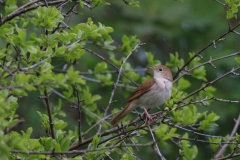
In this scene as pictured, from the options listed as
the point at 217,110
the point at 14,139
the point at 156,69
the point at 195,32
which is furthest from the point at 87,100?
the point at 195,32

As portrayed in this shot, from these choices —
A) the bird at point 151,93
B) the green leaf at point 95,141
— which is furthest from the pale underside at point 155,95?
the green leaf at point 95,141

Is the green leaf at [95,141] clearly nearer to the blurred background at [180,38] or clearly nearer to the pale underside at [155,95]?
the pale underside at [155,95]

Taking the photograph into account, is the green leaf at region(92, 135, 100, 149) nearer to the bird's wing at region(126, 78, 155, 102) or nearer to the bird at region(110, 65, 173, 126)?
the bird at region(110, 65, 173, 126)

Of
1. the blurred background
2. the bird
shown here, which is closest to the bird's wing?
the bird

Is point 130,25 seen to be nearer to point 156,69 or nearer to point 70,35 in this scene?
point 156,69

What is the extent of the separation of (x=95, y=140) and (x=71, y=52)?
2.78 feet

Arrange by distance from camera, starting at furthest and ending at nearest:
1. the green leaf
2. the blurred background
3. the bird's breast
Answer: the blurred background → the bird's breast → the green leaf

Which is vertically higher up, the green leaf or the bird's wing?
the green leaf

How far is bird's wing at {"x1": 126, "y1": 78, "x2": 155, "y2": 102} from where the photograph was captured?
4703 mm

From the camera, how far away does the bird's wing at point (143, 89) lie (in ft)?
15.4

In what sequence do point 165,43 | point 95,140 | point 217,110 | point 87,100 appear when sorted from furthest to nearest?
point 165,43
point 217,110
point 87,100
point 95,140

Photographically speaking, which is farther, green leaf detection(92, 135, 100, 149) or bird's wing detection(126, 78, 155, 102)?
bird's wing detection(126, 78, 155, 102)

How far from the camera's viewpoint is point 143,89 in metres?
4.76

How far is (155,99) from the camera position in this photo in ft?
15.4
